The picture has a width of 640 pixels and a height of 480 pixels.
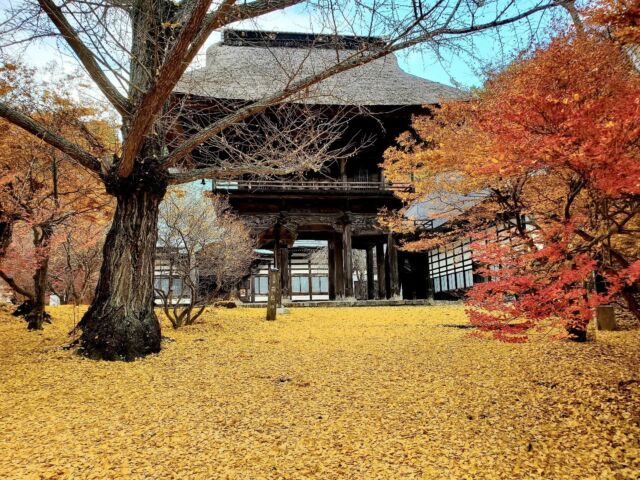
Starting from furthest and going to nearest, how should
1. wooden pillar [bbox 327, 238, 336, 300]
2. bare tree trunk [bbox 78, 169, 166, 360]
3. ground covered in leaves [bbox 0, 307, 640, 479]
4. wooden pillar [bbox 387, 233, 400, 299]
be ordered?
wooden pillar [bbox 327, 238, 336, 300] → wooden pillar [bbox 387, 233, 400, 299] → bare tree trunk [bbox 78, 169, 166, 360] → ground covered in leaves [bbox 0, 307, 640, 479]

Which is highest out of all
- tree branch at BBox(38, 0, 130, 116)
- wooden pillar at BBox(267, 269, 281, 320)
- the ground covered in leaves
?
tree branch at BBox(38, 0, 130, 116)

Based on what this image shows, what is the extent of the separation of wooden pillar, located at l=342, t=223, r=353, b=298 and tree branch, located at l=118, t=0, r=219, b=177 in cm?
1039

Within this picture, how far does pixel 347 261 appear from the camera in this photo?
14805mm

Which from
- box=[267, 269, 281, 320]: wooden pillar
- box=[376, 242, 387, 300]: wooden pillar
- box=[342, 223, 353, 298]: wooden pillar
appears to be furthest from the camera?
box=[376, 242, 387, 300]: wooden pillar

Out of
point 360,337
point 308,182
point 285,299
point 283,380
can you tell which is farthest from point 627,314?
point 285,299

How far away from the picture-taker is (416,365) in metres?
4.95

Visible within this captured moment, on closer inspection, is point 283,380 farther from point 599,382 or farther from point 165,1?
point 165,1

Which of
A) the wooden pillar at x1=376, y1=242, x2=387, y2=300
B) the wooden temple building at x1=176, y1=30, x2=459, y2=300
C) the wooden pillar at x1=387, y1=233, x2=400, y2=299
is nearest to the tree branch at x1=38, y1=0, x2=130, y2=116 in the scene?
the wooden temple building at x1=176, y1=30, x2=459, y2=300

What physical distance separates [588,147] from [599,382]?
7.11 ft

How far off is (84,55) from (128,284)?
276 centimetres

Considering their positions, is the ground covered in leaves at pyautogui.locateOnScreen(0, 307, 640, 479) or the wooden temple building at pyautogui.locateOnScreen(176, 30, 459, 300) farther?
the wooden temple building at pyautogui.locateOnScreen(176, 30, 459, 300)

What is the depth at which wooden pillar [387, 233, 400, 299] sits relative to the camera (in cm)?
1488

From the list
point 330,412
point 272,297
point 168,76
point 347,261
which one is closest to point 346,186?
point 347,261

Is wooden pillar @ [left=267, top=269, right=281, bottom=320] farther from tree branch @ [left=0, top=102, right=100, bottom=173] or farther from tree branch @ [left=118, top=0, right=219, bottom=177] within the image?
tree branch @ [left=118, top=0, right=219, bottom=177]
